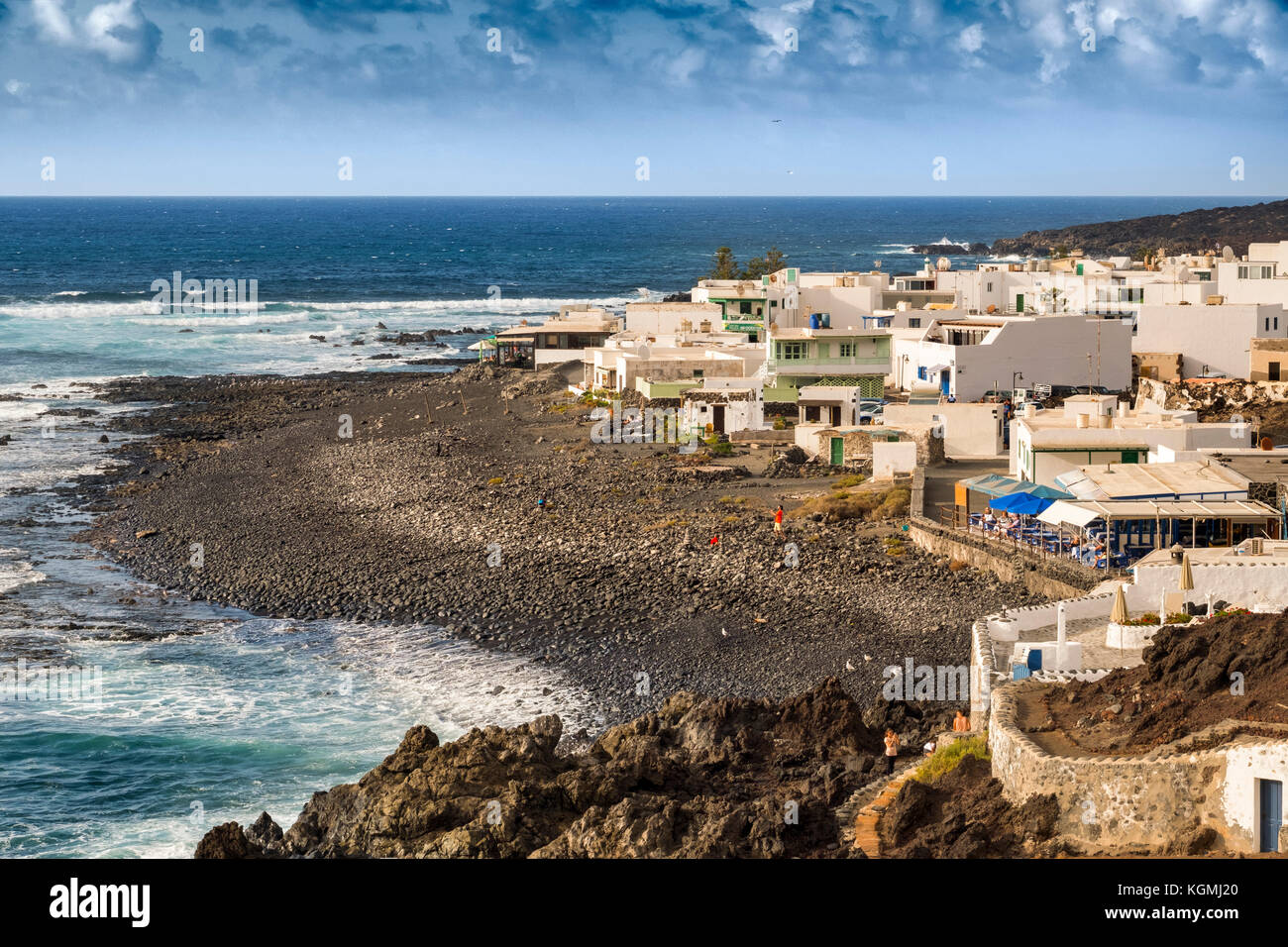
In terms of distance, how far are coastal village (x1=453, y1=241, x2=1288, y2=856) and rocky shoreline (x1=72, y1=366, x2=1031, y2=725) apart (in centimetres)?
162

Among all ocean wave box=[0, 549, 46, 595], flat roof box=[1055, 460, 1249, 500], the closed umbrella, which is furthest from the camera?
ocean wave box=[0, 549, 46, 595]

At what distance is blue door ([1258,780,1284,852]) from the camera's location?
12.7 m

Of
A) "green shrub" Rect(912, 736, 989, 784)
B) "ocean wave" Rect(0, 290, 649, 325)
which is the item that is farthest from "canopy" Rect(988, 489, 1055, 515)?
"ocean wave" Rect(0, 290, 649, 325)

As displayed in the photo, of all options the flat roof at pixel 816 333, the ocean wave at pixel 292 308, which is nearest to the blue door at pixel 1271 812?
the flat roof at pixel 816 333

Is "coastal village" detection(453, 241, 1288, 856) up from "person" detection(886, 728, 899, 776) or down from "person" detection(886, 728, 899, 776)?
up

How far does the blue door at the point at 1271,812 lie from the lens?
1273cm

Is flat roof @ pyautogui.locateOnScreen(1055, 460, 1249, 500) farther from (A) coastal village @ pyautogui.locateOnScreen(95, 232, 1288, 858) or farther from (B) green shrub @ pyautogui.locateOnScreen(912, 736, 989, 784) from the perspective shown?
(B) green shrub @ pyautogui.locateOnScreen(912, 736, 989, 784)

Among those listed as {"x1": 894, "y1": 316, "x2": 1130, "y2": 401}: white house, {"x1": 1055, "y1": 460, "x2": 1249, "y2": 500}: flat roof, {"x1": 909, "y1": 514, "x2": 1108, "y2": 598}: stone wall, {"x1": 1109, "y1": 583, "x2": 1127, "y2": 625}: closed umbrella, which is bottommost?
{"x1": 909, "y1": 514, "x2": 1108, "y2": 598}: stone wall

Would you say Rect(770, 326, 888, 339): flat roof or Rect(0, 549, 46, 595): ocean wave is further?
Rect(770, 326, 888, 339): flat roof

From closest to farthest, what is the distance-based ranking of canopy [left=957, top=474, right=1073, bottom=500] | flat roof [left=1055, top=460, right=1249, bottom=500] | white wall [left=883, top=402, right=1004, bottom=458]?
1. flat roof [left=1055, top=460, right=1249, bottom=500]
2. canopy [left=957, top=474, right=1073, bottom=500]
3. white wall [left=883, top=402, right=1004, bottom=458]

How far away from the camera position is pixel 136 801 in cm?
2059

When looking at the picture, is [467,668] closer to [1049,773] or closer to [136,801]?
Result: [136,801]

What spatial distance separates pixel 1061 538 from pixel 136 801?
16852mm

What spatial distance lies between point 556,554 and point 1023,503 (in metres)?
10.1
